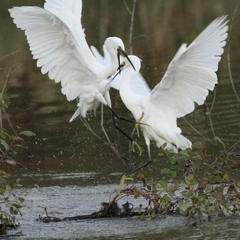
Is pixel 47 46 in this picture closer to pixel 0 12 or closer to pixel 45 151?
pixel 45 151

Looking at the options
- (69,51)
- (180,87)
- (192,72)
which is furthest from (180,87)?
(69,51)

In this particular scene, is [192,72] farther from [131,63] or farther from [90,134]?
[90,134]

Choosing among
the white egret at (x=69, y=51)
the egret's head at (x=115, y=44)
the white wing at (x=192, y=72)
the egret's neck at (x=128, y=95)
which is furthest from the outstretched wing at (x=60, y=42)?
the white wing at (x=192, y=72)

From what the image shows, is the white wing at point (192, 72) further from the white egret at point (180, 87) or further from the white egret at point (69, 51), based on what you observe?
the white egret at point (69, 51)

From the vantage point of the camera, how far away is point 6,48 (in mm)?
14734

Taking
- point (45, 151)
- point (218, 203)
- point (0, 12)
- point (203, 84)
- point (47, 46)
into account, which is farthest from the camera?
point (0, 12)

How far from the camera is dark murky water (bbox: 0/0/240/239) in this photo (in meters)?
5.50

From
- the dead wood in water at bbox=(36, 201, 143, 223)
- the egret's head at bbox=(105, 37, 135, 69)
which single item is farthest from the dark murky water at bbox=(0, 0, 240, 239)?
the egret's head at bbox=(105, 37, 135, 69)

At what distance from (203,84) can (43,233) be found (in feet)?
6.90

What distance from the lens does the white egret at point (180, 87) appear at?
5.68 m

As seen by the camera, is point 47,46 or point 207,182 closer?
point 207,182

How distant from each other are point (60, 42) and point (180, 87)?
1507 mm

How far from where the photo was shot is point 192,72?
608cm

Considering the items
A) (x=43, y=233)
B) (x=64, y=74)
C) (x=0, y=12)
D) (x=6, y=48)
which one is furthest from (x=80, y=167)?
(x=0, y=12)
